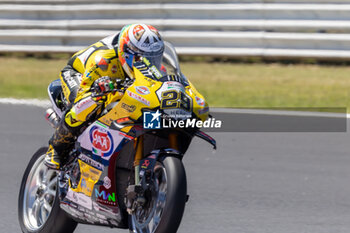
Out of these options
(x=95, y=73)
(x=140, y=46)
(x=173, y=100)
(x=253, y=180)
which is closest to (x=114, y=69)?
(x=95, y=73)

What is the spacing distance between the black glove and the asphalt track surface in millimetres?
1255

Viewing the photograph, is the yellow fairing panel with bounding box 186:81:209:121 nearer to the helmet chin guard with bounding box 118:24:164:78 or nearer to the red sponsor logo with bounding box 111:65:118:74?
the helmet chin guard with bounding box 118:24:164:78

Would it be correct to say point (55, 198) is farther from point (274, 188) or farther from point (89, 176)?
point (274, 188)

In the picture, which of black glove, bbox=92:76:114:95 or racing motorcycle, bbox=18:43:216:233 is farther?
black glove, bbox=92:76:114:95

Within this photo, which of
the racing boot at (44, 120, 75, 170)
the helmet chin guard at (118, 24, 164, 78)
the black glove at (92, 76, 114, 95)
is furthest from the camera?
the racing boot at (44, 120, 75, 170)

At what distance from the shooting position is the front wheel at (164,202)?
4.28 metres

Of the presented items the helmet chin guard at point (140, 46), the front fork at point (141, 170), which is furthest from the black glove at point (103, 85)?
the front fork at point (141, 170)

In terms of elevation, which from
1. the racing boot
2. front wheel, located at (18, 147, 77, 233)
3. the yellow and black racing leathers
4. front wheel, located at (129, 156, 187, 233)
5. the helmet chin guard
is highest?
the helmet chin guard

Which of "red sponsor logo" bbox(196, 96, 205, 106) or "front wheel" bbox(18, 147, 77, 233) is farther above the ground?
"red sponsor logo" bbox(196, 96, 205, 106)

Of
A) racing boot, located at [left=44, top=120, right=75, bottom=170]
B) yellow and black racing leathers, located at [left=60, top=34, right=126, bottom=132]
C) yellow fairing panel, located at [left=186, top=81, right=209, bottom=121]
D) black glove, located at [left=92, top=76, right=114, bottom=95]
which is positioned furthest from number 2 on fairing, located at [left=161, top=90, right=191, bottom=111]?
racing boot, located at [left=44, top=120, right=75, bottom=170]

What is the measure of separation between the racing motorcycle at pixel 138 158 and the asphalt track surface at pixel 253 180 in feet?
2.45

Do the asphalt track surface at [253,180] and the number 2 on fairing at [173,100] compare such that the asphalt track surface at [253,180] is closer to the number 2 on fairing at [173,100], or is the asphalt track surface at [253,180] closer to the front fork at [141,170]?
the front fork at [141,170]

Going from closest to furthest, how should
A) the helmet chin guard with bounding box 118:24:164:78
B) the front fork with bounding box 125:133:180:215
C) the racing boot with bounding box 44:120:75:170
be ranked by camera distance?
the front fork with bounding box 125:133:180:215 < the helmet chin guard with bounding box 118:24:164:78 < the racing boot with bounding box 44:120:75:170

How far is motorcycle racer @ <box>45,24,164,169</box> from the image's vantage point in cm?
461
